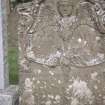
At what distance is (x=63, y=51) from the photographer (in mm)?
4051

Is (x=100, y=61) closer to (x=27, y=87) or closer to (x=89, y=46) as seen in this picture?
(x=89, y=46)

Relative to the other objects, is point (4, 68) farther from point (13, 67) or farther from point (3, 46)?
point (13, 67)

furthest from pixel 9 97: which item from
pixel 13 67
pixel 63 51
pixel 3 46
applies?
pixel 13 67

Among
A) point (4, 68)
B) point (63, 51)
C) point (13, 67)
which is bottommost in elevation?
point (13, 67)

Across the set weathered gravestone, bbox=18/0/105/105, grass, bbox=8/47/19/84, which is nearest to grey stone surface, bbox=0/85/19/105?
weathered gravestone, bbox=18/0/105/105

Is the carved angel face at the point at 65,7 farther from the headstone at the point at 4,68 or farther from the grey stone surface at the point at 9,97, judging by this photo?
the grey stone surface at the point at 9,97

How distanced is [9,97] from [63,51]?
32.6 inches

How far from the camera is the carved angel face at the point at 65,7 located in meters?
3.97

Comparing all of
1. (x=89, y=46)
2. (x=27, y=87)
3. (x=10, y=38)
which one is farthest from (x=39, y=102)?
(x=10, y=38)

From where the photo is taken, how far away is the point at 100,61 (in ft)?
13.1

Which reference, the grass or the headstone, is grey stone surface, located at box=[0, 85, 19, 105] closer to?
the headstone

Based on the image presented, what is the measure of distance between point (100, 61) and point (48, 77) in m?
0.58

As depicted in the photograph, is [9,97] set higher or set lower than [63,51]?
lower

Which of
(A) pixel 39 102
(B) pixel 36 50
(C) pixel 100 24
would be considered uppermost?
(C) pixel 100 24
